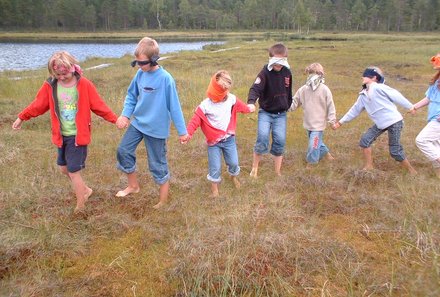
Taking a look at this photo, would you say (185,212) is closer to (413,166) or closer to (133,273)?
(133,273)

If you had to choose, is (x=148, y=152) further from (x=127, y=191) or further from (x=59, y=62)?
(x=59, y=62)

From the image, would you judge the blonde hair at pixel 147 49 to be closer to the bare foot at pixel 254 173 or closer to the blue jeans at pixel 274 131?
the blue jeans at pixel 274 131

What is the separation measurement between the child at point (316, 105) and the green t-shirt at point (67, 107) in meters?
3.44

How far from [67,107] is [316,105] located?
3.74m

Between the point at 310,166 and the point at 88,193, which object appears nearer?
the point at 88,193

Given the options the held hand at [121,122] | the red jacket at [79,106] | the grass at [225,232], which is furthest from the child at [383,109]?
the red jacket at [79,106]

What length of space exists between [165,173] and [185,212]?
0.60 m

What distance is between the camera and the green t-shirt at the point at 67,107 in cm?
419

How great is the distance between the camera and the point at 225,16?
106 m

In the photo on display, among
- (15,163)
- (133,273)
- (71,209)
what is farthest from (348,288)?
(15,163)

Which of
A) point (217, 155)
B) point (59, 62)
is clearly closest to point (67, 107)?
point (59, 62)

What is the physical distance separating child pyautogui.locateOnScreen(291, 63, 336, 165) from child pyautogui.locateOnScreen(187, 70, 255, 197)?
1.36 m

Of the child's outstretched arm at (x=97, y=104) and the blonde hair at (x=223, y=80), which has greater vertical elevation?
the blonde hair at (x=223, y=80)

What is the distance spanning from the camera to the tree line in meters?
84.3
